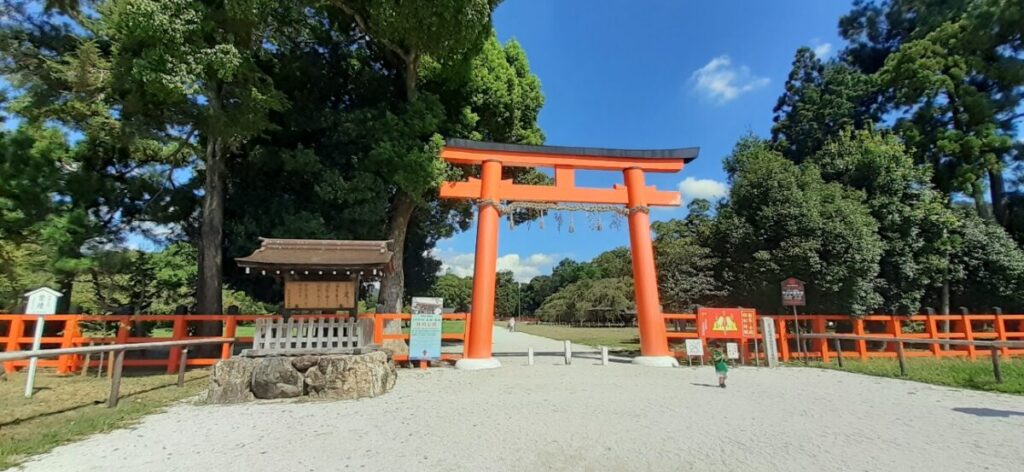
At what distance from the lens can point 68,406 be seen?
7027 millimetres

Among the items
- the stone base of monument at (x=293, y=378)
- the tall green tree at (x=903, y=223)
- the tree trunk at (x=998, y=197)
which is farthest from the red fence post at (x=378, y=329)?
the tree trunk at (x=998, y=197)

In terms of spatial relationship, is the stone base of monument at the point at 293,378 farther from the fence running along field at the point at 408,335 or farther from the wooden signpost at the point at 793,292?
→ the wooden signpost at the point at 793,292

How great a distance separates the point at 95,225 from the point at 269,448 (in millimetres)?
10322

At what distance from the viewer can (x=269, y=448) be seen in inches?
192

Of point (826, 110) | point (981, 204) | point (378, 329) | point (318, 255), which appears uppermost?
point (826, 110)

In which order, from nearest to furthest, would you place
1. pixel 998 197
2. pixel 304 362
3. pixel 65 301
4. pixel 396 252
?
pixel 304 362 < pixel 65 301 < pixel 396 252 < pixel 998 197

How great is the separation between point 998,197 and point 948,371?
12820mm

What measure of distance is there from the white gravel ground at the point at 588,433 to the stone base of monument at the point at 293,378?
0.41m

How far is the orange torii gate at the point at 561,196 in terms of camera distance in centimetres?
1203

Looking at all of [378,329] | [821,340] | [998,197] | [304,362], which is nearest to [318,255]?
[304,362]

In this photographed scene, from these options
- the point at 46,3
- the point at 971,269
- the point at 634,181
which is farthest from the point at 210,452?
the point at 971,269

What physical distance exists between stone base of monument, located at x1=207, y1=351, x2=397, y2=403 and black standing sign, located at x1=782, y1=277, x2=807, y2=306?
9871 millimetres

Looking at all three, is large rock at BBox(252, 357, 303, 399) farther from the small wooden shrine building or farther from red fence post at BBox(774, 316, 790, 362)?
red fence post at BBox(774, 316, 790, 362)

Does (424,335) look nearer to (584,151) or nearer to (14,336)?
(584,151)
